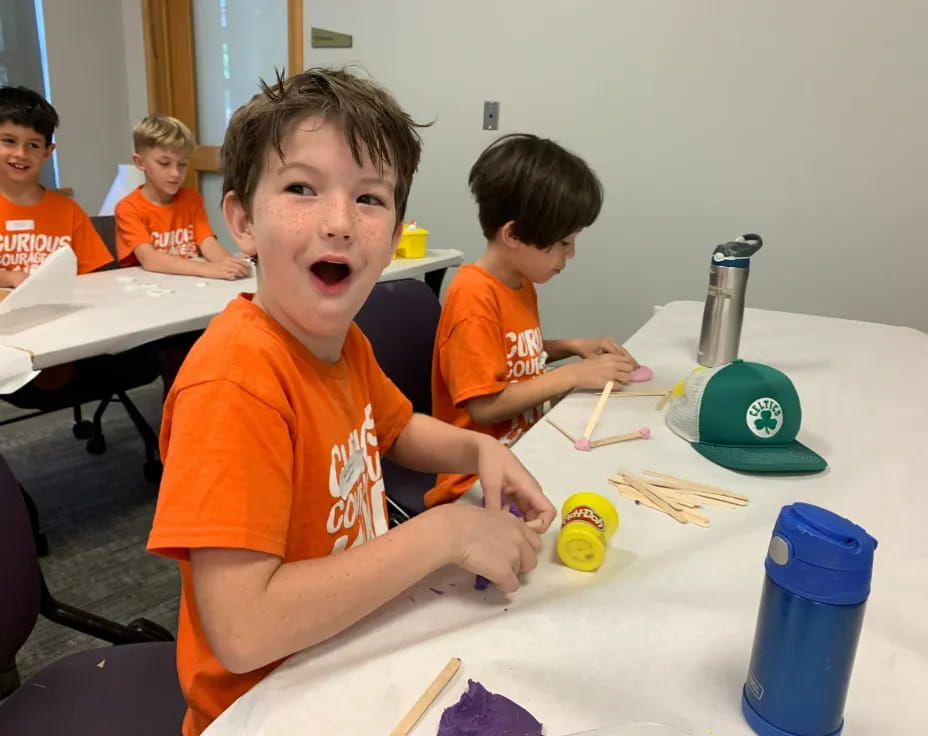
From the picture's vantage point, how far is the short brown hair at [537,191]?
1356 millimetres

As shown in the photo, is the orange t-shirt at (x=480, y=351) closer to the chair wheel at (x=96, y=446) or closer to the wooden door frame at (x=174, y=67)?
the chair wheel at (x=96, y=446)

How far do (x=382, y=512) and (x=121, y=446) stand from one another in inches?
83.7

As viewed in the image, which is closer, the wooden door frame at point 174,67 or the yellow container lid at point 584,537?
the yellow container lid at point 584,537

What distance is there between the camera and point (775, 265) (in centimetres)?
257

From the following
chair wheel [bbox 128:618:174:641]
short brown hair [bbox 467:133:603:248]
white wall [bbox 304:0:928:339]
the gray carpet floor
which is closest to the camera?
chair wheel [bbox 128:618:174:641]

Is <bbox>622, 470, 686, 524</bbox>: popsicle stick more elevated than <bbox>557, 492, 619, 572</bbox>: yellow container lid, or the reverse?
<bbox>557, 492, 619, 572</bbox>: yellow container lid

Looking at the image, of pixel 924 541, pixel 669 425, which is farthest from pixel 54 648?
pixel 924 541

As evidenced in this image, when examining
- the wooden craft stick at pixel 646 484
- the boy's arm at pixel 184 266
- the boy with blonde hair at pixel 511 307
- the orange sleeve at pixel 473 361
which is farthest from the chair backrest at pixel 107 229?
the wooden craft stick at pixel 646 484

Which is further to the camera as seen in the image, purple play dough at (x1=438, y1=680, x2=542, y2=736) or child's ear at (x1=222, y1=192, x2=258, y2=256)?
child's ear at (x1=222, y1=192, x2=258, y2=256)

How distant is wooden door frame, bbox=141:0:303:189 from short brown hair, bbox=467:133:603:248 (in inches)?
118

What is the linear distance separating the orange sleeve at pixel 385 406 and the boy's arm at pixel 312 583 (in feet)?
1.00

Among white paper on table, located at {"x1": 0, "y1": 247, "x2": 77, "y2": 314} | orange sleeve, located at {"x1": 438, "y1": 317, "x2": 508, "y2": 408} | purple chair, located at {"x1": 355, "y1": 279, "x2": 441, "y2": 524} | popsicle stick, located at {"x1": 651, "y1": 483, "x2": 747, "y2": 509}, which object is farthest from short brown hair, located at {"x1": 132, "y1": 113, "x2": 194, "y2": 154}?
popsicle stick, located at {"x1": 651, "y1": 483, "x2": 747, "y2": 509}

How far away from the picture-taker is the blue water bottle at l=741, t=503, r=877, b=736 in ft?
1.44

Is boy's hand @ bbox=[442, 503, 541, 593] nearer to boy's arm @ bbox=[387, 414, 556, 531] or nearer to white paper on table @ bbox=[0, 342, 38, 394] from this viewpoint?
boy's arm @ bbox=[387, 414, 556, 531]
